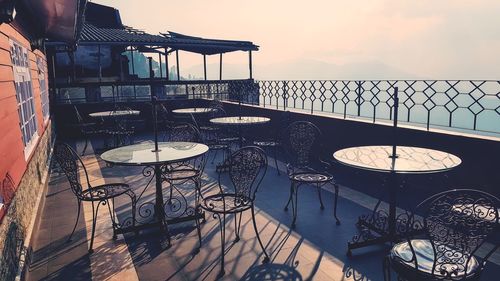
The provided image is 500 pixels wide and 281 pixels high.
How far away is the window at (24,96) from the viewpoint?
4324 millimetres

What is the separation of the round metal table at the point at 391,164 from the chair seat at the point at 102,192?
2.37 meters

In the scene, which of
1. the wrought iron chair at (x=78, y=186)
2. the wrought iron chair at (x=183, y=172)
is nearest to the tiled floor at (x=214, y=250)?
the wrought iron chair at (x=78, y=186)

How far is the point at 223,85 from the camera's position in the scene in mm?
13211

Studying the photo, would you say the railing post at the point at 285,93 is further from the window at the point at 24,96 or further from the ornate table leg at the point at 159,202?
the window at the point at 24,96

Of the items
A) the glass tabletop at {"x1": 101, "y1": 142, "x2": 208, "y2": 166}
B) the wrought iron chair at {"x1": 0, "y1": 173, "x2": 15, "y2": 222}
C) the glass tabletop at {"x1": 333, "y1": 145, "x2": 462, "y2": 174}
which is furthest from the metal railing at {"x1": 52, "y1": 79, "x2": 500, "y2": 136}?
the wrought iron chair at {"x1": 0, "y1": 173, "x2": 15, "y2": 222}

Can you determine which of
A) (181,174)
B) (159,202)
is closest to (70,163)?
(159,202)

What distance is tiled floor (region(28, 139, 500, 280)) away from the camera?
3.10m

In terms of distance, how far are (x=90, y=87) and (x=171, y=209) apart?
8.43 meters

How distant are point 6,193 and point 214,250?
74.9 inches

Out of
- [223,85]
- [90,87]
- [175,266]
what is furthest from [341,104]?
[90,87]

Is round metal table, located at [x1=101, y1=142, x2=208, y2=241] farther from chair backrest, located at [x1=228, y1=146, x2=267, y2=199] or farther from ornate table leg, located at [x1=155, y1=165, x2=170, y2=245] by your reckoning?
chair backrest, located at [x1=228, y1=146, x2=267, y2=199]

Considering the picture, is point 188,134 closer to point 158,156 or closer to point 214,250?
point 158,156

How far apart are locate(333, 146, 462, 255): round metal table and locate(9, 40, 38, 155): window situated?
12.8 feet

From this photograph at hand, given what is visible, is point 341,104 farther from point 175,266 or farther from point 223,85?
point 223,85
